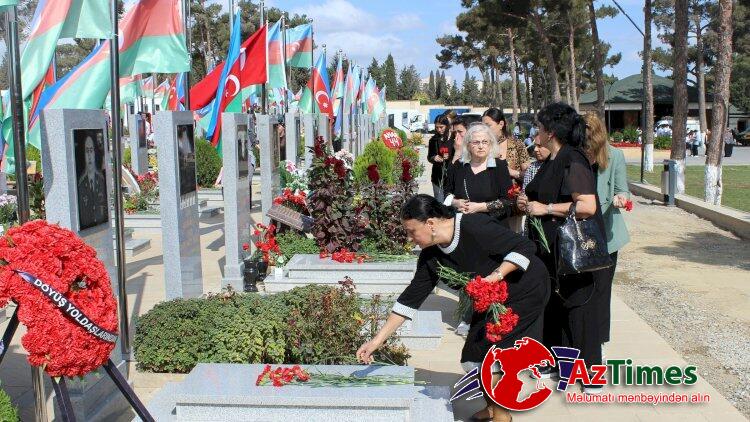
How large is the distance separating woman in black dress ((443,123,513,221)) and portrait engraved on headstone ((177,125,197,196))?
2.31m

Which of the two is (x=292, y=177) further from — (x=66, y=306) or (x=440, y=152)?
(x=66, y=306)

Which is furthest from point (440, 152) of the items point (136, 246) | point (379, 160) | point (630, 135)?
point (630, 135)

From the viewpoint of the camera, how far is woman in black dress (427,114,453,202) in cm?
859

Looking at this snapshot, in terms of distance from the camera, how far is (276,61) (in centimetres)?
1566

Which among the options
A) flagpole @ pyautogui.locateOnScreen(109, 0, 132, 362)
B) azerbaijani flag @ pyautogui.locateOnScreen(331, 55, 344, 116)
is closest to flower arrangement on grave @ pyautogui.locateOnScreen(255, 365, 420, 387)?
flagpole @ pyautogui.locateOnScreen(109, 0, 132, 362)

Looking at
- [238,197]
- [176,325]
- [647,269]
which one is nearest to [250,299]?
[176,325]

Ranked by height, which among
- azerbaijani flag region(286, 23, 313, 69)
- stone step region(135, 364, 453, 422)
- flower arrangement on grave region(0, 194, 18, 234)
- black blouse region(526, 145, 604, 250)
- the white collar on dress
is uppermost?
azerbaijani flag region(286, 23, 313, 69)

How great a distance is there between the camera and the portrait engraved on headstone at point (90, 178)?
4805mm

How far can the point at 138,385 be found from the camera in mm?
5496

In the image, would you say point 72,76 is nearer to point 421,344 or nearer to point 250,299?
point 250,299

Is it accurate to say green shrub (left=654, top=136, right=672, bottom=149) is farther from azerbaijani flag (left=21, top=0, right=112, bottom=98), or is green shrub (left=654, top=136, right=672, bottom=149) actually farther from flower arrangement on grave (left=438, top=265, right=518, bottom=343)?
flower arrangement on grave (left=438, top=265, right=518, bottom=343)

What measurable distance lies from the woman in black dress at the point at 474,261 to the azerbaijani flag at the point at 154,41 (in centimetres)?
367

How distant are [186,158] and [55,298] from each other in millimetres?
3511

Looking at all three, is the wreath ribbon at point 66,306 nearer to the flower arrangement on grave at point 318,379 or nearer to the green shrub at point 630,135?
the flower arrangement on grave at point 318,379
